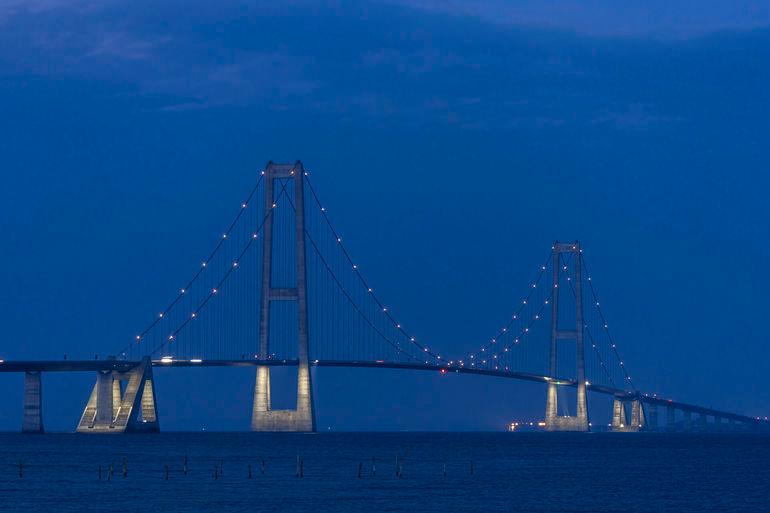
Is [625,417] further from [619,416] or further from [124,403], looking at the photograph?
[124,403]

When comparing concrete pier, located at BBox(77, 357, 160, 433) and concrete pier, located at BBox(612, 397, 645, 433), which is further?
concrete pier, located at BBox(612, 397, 645, 433)

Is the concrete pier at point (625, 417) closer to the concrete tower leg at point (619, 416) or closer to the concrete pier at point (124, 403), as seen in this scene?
the concrete tower leg at point (619, 416)

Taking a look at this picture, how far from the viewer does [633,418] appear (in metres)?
147

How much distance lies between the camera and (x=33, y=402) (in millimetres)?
106875

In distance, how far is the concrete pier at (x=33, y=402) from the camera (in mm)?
103375

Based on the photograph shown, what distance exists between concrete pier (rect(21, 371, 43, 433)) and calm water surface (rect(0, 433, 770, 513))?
13.7 ft

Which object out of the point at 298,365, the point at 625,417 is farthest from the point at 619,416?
the point at 298,365

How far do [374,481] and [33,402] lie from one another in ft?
147

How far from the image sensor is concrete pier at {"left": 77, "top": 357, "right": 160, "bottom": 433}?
328 ft

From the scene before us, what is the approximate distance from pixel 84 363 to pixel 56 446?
5.08 metres

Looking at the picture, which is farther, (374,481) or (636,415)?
(636,415)

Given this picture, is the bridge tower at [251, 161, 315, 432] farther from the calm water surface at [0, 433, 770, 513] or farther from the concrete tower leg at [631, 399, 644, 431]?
the concrete tower leg at [631, 399, 644, 431]

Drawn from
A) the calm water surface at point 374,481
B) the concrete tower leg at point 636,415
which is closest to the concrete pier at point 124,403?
the calm water surface at point 374,481

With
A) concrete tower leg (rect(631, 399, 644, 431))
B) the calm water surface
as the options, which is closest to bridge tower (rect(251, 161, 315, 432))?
the calm water surface
